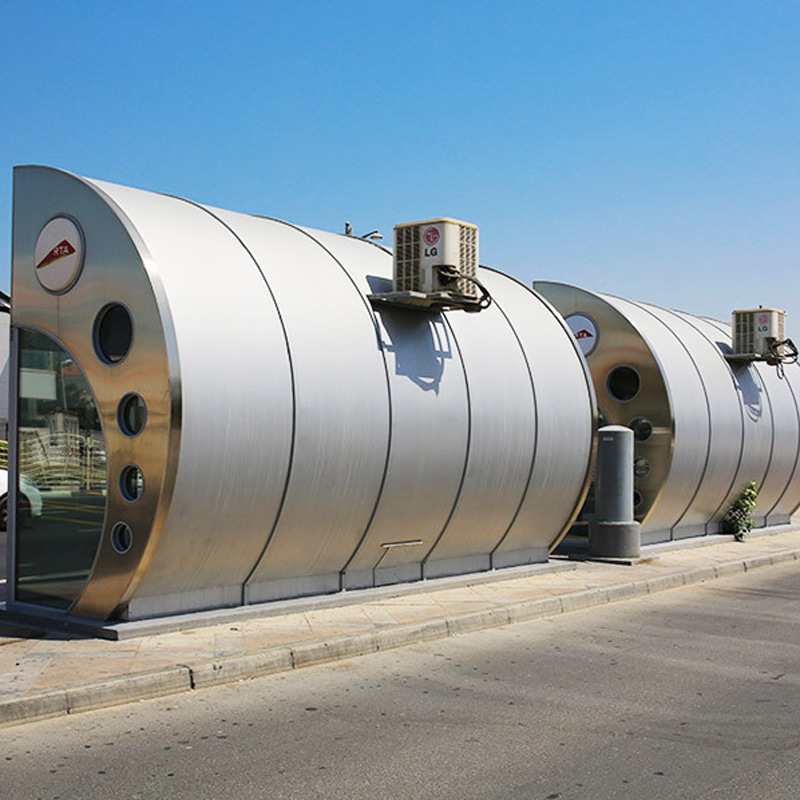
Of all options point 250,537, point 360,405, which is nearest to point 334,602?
point 250,537

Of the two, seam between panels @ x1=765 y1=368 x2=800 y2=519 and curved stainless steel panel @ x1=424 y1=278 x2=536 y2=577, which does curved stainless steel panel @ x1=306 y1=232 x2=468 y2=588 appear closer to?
curved stainless steel panel @ x1=424 y1=278 x2=536 y2=577

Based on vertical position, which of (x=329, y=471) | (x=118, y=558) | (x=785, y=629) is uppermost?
→ (x=329, y=471)

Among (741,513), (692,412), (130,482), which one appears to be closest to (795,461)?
(741,513)

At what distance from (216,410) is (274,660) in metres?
2.29

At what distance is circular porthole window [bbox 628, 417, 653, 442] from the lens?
17.4 meters

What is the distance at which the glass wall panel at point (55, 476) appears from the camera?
9656 millimetres

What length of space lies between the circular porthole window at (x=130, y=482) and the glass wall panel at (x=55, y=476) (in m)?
0.27

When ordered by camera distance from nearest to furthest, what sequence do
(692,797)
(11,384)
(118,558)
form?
(692,797) → (118,558) → (11,384)

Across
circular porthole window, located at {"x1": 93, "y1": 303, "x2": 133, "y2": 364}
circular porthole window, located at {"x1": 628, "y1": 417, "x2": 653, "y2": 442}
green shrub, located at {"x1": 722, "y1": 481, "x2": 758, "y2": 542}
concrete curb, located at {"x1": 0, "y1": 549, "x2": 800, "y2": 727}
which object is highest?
circular porthole window, located at {"x1": 93, "y1": 303, "x2": 133, "y2": 364}

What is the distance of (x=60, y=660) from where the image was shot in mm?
8156

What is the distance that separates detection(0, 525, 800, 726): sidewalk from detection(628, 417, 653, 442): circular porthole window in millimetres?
3462

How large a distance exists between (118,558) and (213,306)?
2.45 metres

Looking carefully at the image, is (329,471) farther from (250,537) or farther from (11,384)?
(11,384)

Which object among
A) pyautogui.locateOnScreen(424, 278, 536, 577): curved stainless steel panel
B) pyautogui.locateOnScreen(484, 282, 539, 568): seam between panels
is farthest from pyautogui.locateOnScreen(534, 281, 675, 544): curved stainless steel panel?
pyautogui.locateOnScreen(424, 278, 536, 577): curved stainless steel panel
